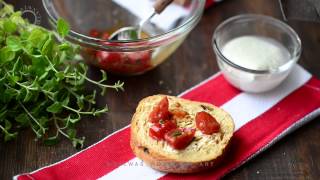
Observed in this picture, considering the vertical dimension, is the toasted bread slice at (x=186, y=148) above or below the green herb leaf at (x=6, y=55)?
below

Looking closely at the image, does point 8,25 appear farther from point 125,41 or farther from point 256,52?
point 256,52

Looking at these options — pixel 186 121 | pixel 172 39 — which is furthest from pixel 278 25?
pixel 186 121

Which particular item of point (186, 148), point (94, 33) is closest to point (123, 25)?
point (94, 33)

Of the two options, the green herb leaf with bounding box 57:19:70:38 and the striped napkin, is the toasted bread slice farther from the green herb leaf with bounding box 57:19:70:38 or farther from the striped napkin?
the green herb leaf with bounding box 57:19:70:38

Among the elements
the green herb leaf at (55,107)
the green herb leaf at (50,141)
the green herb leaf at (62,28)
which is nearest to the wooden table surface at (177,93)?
the green herb leaf at (50,141)

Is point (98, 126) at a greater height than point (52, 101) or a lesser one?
lesser

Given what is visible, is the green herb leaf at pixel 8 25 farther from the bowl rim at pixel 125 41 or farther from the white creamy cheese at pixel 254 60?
the white creamy cheese at pixel 254 60

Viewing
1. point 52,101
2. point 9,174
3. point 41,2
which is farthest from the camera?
point 41,2

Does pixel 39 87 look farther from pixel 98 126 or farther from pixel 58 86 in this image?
pixel 98 126
